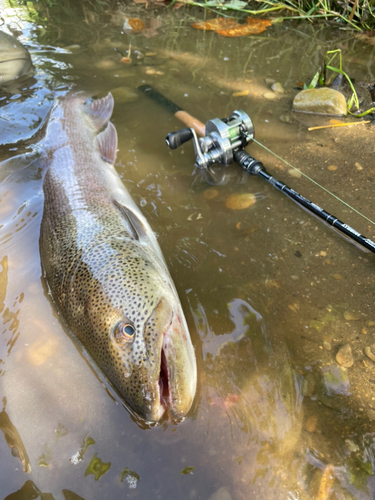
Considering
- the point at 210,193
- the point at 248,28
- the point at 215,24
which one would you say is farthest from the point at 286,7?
the point at 210,193

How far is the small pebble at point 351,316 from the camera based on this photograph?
2.54 meters

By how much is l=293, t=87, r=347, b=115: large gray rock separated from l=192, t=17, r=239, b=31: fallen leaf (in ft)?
11.3

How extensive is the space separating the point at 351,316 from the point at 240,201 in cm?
153

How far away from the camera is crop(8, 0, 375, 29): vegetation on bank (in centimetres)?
655

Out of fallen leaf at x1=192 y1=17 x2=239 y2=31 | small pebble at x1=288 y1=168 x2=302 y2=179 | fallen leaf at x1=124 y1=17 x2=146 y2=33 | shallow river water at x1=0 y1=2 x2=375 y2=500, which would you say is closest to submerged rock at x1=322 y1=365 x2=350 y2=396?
shallow river water at x1=0 y1=2 x2=375 y2=500

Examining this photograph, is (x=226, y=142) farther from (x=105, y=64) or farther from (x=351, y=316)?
(x=105, y=64)

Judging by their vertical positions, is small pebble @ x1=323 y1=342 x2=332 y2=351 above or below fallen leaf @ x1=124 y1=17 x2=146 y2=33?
below

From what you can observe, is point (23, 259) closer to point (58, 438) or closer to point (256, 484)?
point (58, 438)

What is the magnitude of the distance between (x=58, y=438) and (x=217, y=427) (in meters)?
0.98

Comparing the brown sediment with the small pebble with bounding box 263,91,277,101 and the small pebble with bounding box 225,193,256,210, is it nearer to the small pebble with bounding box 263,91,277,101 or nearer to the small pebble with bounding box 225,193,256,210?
the small pebble with bounding box 263,91,277,101

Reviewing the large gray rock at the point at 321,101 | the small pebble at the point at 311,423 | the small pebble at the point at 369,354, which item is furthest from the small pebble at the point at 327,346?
the large gray rock at the point at 321,101

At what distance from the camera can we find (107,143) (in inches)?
163

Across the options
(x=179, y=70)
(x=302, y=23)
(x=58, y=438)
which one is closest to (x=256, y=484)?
(x=58, y=438)

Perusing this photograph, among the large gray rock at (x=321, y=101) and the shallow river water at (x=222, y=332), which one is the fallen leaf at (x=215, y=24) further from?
the large gray rock at (x=321, y=101)
